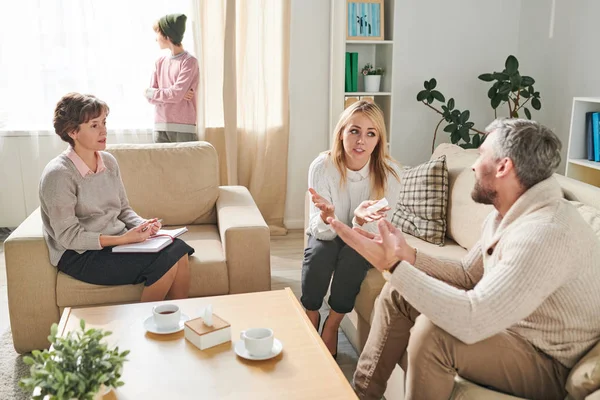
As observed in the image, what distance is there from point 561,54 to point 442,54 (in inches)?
32.4

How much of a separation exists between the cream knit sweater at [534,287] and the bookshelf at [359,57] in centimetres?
270

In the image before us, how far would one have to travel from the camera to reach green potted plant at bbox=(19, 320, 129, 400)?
4.06ft

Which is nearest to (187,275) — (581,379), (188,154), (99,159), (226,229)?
(226,229)

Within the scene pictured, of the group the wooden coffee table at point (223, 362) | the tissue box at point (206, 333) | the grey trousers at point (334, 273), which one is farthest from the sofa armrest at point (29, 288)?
the grey trousers at point (334, 273)

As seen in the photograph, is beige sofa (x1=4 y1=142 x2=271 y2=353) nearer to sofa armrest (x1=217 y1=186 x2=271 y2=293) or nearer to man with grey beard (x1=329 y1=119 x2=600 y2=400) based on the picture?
sofa armrest (x1=217 y1=186 x2=271 y2=293)

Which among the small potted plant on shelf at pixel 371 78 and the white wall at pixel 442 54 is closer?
the small potted plant on shelf at pixel 371 78

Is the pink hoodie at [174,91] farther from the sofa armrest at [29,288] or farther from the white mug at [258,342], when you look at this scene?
the white mug at [258,342]

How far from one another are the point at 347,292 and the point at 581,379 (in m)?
1.14

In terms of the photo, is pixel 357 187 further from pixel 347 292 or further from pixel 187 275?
pixel 187 275

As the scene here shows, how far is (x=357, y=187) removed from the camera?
260 cm

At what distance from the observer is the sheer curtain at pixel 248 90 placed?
4078 millimetres

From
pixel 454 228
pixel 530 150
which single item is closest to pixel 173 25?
pixel 454 228

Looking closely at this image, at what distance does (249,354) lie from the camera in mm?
1718

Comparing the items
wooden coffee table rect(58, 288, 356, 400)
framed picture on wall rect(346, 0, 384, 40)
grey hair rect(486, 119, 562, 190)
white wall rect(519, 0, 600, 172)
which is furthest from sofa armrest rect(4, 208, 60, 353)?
white wall rect(519, 0, 600, 172)
